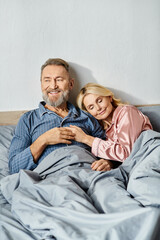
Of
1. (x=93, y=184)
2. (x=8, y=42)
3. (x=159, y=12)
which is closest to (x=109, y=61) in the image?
(x=159, y=12)

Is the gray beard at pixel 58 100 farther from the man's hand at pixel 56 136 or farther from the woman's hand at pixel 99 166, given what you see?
the woman's hand at pixel 99 166

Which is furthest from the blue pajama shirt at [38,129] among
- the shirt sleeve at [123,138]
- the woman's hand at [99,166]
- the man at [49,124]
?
the woman's hand at [99,166]

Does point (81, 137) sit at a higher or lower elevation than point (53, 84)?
lower

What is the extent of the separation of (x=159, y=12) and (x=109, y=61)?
0.54 m

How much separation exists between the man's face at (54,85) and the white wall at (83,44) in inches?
6.7

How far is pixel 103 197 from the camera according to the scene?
101 centimetres

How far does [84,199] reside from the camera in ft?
3.15

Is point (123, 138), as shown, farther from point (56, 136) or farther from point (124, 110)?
point (56, 136)

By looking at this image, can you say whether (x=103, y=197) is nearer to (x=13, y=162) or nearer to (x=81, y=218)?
(x=81, y=218)

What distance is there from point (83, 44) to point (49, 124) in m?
0.67

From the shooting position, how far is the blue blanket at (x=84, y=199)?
0.80 meters

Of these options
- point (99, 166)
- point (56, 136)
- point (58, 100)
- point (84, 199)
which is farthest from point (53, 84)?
point (84, 199)

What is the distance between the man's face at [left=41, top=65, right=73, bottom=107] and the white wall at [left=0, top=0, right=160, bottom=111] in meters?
0.17

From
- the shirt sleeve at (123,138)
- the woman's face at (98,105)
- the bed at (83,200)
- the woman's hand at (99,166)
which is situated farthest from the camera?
the woman's face at (98,105)
